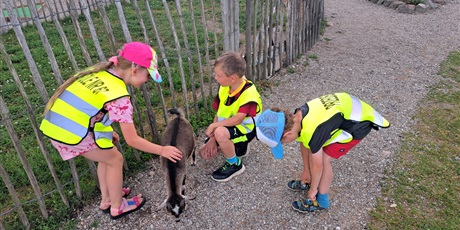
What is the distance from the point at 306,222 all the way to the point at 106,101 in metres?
2.64

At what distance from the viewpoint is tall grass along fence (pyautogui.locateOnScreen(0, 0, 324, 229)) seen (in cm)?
376

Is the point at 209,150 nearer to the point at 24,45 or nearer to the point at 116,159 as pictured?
the point at 116,159

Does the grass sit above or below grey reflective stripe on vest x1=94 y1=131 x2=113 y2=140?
below

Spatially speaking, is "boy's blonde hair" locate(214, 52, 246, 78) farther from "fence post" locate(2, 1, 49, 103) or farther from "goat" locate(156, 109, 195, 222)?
"fence post" locate(2, 1, 49, 103)


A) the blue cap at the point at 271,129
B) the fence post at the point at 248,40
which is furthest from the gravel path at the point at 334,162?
the blue cap at the point at 271,129

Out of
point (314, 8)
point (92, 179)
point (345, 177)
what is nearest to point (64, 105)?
point (92, 179)

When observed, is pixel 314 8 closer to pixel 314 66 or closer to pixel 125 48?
pixel 314 66

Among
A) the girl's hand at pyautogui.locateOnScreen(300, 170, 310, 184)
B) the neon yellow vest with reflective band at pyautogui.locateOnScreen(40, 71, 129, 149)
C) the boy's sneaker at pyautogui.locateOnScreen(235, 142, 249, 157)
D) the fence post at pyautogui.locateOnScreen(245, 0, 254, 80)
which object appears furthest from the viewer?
the fence post at pyautogui.locateOnScreen(245, 0, 254, 80)

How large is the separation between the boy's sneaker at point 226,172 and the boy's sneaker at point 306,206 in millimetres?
964

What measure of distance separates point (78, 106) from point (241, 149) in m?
2.38

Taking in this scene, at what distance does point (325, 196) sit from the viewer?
4074 millimetres

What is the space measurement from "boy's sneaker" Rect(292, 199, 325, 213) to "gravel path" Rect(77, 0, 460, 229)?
8 centimetres

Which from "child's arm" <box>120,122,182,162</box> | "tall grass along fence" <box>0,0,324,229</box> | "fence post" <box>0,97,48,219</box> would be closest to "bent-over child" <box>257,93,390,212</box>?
"child's arm" <box>120,122,182,162</box>

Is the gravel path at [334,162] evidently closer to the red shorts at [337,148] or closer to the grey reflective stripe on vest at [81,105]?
the red shorts at [337,148]
